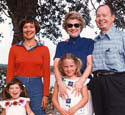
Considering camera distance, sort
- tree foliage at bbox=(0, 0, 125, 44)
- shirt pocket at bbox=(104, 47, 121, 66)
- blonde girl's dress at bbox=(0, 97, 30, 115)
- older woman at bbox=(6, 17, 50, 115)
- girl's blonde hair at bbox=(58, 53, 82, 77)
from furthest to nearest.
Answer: tree foliage at bbox=(0, 0, 125, 44) → blonde girl's dress at bbox=(0, 97, 30, 115) → older woman at bbox=(6, 17, 50, 115) → girl's blonde hair at bbox=(58, 53, 82, 77) → shirt pocket at bbox=(104, 47, 121, 66)

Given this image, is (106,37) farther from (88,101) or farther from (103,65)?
(88,101)

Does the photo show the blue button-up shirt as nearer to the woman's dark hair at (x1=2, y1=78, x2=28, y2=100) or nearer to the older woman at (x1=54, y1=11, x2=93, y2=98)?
the older woman at (x1=54, y1=11, x2=93, y2=98)

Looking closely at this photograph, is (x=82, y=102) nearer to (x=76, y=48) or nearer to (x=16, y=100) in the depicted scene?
(x=76, y=48)

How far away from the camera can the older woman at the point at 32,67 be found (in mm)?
4824

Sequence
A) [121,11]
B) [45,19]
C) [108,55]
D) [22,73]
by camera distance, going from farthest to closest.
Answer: [45,19], [121,11], [22,73], [108,55]

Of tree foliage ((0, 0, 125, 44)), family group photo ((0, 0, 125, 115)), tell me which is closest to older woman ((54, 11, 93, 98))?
family group photo ((0, 0, 125, 115))

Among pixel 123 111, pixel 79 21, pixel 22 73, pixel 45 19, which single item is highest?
pixel 45 19

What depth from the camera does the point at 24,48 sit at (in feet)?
16.2

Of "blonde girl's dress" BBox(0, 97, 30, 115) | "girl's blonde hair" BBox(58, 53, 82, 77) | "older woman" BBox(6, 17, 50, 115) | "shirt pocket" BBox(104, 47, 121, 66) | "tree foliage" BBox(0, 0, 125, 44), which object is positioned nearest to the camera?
"shirt pocket" BBox(104, 47, 121, 66)

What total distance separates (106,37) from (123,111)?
3.27ft

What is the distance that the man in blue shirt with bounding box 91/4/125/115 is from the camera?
4.50m

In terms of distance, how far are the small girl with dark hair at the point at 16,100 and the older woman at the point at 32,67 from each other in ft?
0.23

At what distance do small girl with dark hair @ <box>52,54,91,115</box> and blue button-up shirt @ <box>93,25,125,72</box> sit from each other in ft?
0.86

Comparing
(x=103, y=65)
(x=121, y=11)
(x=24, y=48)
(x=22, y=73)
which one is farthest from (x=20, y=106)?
(x=121, y=11)
